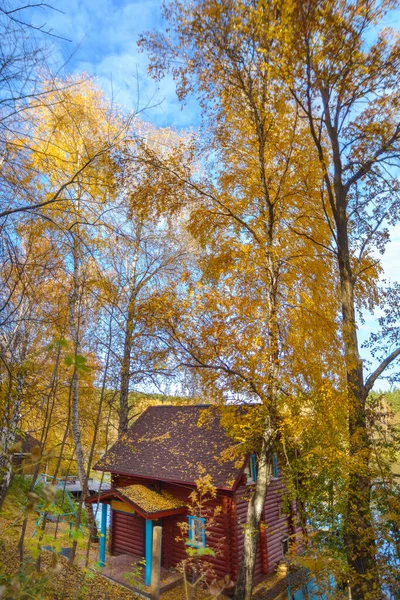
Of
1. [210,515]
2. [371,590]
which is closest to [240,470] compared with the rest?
[210,515]

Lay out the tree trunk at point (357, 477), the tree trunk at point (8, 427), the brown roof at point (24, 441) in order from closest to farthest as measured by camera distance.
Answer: the brown roof at point (24, 441) < the tree trunk at point (8, 427) < the tree trunk at point (357, 477)

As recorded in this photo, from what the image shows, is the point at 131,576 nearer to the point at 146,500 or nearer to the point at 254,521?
the point at 146,500

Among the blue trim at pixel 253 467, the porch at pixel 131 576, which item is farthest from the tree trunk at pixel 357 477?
the porch at pixel 131 576

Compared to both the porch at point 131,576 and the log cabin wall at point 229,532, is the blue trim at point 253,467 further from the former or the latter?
the porch at point 131,576

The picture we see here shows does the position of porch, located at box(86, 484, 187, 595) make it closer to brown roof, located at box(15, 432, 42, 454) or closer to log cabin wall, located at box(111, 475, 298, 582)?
log cabin wall, located at box(111, 475, 298, 582)

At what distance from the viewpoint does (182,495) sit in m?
11.8

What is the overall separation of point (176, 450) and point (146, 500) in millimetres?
1891

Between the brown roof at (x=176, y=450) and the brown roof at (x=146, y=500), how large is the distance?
0.56 m

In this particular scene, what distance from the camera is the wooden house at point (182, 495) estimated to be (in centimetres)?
1055

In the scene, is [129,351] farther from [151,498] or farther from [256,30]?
[256,30]

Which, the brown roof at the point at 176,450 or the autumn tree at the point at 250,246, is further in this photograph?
the brown roof at the point at 176,450

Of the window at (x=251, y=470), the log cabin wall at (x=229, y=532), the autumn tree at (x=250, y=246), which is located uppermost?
the autumn tree at (x=250, y=246)

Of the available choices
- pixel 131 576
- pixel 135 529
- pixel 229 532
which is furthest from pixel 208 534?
pixel 135 529

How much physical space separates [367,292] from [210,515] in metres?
7.74
